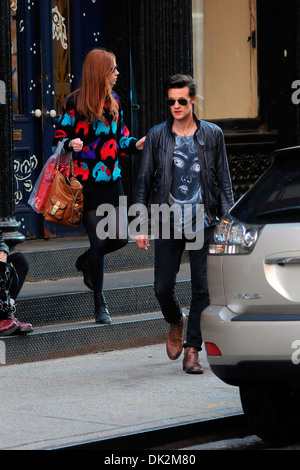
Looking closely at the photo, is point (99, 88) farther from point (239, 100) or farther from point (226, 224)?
point (239, 100)

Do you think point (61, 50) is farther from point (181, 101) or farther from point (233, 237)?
point (233, 237)

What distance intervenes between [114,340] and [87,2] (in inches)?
165

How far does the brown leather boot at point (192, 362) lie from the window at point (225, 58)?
5476 millimetres

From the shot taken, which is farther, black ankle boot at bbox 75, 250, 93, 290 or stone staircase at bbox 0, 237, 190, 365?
black ankle boot at bbox 75, 250, 93, 290

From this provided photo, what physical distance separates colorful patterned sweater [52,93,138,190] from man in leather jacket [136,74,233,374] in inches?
35.3

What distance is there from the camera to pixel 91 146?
30.3 ft

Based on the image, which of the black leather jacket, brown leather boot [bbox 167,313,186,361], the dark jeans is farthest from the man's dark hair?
brown leather boot [bbox 167,313,186,361]

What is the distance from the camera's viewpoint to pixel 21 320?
9352mm

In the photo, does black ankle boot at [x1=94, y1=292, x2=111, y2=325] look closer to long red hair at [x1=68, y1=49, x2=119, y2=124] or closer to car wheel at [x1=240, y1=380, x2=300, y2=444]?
long red hair at [x1=68, y1=49, x2=119, y2=124]

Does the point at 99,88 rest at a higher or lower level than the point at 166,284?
higher

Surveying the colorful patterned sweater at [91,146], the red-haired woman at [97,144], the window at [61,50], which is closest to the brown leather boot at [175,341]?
the red-haired woman at [97,144]

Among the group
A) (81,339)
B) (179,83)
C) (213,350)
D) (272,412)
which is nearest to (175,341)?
(81,339)

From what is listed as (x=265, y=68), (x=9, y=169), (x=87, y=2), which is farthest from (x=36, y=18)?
(x=265, y=68)

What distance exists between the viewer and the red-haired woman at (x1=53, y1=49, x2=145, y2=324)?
9156mm
